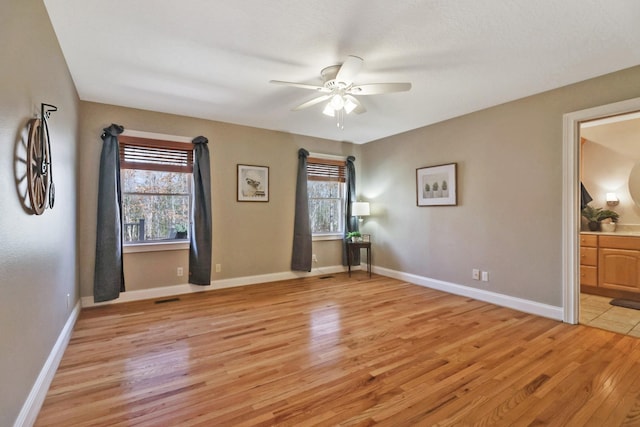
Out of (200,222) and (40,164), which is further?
(200,222)

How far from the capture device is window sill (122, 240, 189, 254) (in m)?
3.96

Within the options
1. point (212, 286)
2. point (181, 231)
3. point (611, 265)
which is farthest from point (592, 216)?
point (181, 231)

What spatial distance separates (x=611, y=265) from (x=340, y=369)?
4.11 meters

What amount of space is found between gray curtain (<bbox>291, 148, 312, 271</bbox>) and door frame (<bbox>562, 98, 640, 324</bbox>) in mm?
3381

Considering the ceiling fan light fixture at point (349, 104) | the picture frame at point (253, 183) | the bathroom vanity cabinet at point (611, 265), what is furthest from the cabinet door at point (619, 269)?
the picture frame at point (253, 183)

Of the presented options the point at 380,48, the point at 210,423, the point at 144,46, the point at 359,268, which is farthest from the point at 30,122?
the point at 359,268

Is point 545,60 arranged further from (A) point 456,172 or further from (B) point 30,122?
(B) point 30,122

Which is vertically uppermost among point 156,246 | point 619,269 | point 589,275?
point 156,246

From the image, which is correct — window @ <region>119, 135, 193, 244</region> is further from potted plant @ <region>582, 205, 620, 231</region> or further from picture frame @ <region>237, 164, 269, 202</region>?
potted plant @ <region>582, 205, 620, 231</region>

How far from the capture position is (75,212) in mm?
3420

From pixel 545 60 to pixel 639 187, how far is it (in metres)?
3.19

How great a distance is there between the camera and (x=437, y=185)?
4527 mm

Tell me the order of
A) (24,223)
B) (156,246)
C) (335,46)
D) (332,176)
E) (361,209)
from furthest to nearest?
(332,176) < (361,209) < (156,246) < (335,46) < (24,223)

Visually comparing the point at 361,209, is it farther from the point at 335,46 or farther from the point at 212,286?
the point at 335,46
